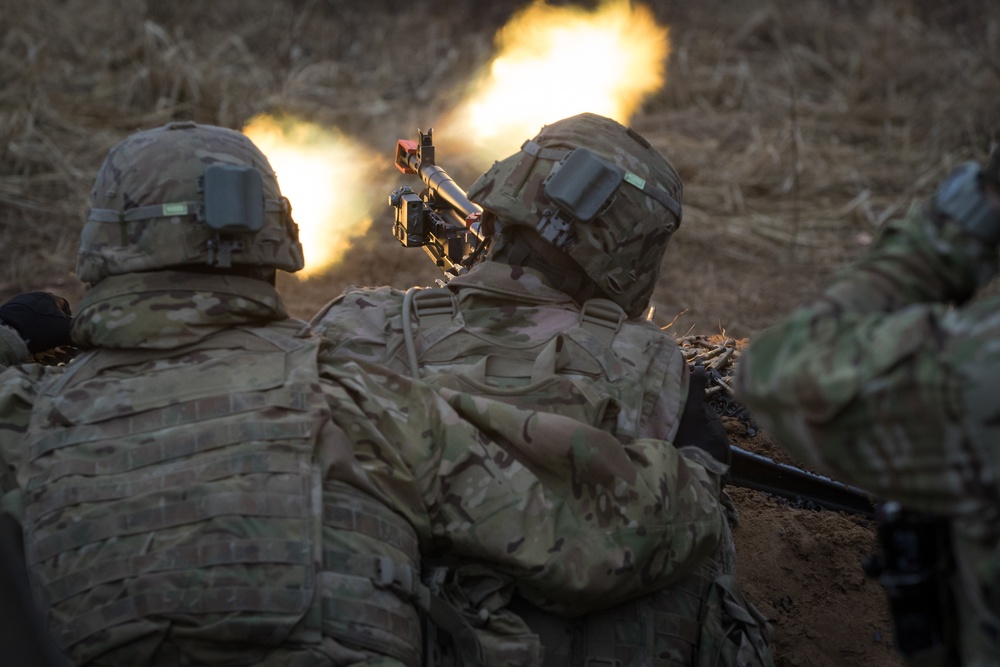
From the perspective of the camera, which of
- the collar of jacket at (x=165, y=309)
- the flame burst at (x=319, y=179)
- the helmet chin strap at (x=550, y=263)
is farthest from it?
the flame burst at (x=319, y=179)

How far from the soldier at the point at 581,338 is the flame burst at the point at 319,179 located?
3.42 metres

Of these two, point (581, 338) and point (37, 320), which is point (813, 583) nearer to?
point (581, 338)

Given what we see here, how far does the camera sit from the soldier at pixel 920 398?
7.15 feet

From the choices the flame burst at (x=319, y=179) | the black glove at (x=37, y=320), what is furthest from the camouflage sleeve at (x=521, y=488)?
the flame burst at (x=319, y=179)

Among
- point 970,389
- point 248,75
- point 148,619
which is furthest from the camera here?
point 248,75

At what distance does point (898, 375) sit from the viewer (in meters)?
2.21

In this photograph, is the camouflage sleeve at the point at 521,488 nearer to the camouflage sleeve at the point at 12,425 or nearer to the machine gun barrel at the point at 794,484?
the camouflage sleeve at the point at 12,425

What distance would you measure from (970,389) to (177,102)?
10.0 m

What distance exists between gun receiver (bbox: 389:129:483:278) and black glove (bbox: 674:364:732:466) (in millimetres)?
1362

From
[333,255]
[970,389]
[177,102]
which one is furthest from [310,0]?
[970,389]

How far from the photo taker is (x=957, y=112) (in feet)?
36.7

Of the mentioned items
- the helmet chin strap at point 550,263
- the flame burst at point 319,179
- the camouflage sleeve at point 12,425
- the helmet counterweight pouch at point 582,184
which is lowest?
the camouflage sleeve at point 12,425

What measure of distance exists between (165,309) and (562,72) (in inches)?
237

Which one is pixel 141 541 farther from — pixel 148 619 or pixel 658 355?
pixel 658 355
